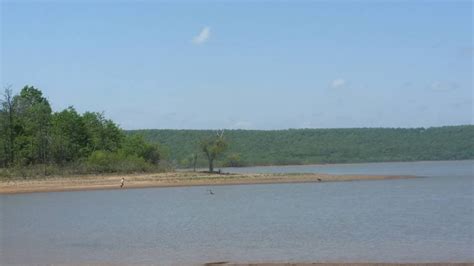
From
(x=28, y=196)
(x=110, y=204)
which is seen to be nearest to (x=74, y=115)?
(x=28, y=196)

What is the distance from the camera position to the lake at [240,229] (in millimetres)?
21891

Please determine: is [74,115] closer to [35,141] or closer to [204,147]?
[35,141]

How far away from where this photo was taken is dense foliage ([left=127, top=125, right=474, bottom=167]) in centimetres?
17650

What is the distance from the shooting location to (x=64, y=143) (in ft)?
255

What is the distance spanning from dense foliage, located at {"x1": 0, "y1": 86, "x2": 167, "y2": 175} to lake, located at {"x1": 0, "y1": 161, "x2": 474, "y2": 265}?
2497cm

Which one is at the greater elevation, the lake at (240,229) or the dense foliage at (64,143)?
the dense foliage at (64,143)

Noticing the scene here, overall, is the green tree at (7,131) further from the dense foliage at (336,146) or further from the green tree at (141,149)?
the dense foliage at (336,146)

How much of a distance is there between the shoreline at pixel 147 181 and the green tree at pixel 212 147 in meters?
5.47

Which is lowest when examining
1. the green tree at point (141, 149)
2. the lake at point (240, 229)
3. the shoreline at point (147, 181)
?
the lake at point (240, 229)

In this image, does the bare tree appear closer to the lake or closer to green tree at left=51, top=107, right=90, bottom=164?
green tree at left=51, top=107, right=90, bottom=164

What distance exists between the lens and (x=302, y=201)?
45.8 m

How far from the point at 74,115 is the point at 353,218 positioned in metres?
58.6

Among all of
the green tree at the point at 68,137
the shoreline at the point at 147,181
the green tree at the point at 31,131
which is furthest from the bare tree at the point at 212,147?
the green tree at the point at 31,131

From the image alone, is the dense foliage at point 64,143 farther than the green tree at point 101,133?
No
